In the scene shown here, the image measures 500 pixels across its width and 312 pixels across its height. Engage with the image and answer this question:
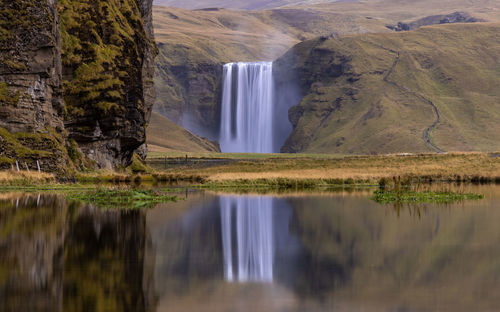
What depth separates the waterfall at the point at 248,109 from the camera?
171 m

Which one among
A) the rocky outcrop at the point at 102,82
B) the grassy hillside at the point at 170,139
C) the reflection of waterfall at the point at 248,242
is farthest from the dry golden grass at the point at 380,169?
the grassy hillside at the point at 170,139

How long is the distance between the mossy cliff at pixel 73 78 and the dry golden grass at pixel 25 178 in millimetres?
1550

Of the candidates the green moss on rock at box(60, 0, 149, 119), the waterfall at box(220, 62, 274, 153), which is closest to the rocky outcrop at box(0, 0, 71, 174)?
the green moss on rock at box(60, 0, 149, 119)

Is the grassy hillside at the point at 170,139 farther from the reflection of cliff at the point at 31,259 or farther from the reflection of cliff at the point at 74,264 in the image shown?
the reflection of cliff at the point at 74,264

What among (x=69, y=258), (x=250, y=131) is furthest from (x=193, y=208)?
(x=250, y=131)

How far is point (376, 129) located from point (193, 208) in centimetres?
11891

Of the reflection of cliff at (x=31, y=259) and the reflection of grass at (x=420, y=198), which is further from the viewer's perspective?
the reflection of grass at (x=420, y=198)

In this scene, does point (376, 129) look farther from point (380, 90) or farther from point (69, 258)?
point (69, 258)

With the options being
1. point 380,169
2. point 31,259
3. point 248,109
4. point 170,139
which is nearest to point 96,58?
point 380,169

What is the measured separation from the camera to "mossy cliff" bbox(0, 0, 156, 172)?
48875 mm

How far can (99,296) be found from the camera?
10.8 metres

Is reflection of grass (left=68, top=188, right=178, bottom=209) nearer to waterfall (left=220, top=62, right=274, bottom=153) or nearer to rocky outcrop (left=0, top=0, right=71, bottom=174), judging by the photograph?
rocky outcrop (left=0, top=0, right=71, bottom=174)

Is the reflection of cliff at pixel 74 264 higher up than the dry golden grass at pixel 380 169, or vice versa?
the reflection of cliff at pixel 74 264

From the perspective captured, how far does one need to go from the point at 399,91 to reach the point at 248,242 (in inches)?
5603
